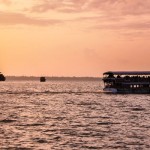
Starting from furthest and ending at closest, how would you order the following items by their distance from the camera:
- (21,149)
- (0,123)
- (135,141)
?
(0,123) → (135,141) → (21,149)

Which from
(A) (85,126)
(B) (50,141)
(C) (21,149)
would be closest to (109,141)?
(B) (50,141)

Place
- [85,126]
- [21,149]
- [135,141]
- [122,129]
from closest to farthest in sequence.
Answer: [21,149]
[135,141]
[122,129]
[85,126]

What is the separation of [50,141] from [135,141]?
8.08 metres

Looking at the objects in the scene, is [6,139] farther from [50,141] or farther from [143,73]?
[143,73]

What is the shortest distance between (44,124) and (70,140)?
51.7 feet

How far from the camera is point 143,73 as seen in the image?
5945 inches

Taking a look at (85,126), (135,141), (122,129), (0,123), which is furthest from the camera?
(0,123)

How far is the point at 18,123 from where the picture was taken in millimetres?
62906

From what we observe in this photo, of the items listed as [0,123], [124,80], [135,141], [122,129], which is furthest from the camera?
[124,80]

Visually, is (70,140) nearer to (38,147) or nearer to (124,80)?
(38,147)

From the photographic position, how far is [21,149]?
41.6 meters

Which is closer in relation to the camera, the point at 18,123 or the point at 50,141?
the point at 50,141

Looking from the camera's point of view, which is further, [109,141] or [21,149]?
[109,141]

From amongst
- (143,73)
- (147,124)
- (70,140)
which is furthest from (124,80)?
(70,140)
